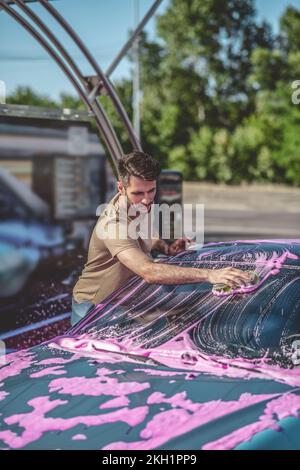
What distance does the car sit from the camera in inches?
84.4

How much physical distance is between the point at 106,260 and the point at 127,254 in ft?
1.29

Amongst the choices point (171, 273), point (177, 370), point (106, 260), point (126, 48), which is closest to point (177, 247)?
point (106, 260)

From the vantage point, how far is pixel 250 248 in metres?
3.26

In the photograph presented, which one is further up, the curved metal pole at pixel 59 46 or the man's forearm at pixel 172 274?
the curved metal pole at pixel 59 46

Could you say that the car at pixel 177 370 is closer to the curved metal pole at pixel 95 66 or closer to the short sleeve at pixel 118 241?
the short sleeve at pixel 118 241

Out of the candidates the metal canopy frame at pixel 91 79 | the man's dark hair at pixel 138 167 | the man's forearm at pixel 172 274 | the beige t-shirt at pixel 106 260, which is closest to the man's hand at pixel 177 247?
the beige t-shirt at pixel 106 260

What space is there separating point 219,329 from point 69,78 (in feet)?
11.4

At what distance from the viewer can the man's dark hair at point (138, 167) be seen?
3436 millimetres

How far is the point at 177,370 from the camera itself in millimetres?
2613

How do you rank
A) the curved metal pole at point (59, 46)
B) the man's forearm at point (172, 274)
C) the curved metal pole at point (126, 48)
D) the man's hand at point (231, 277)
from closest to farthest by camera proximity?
the man's hand at point (231, 277) < the man's forearm at point (172, 274) < the curved metal pole at point (59, 46) < the curved metal pole at point (126, 48)

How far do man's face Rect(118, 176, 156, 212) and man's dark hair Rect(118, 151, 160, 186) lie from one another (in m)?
0.02

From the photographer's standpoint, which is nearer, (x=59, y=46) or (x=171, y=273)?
(x=171, y=273)

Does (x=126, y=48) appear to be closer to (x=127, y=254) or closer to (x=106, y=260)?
(x=106, y=260)
